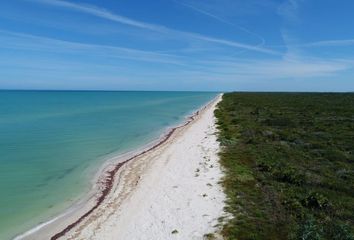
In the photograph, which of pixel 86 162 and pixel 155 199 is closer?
pixel 155 199

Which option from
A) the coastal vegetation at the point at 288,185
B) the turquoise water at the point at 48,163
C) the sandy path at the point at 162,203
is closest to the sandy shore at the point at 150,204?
the sandy path at the point at 162,203

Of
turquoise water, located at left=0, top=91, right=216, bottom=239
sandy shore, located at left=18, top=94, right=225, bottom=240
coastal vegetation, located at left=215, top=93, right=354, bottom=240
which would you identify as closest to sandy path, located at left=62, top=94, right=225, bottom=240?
sandy shore, located at left=18, top=94, right=225, bottom=240

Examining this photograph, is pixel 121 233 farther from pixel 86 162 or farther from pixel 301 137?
pixel 301 137

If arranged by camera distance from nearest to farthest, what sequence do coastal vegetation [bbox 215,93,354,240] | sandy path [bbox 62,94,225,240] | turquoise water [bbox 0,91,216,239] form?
coastal vegetation [bbox 215,93,354,240] → sandy path [bbox 62,94,225,240] → turquoise water [bbox 0,91,216,239]

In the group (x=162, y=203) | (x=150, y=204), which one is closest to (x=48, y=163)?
(x=150, y=204)

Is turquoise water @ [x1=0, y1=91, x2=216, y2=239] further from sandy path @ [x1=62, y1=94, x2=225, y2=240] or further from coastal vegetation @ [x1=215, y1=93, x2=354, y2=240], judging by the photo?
coastal vegetation @ [x1=215, y1=93, x2=354, y2=240]

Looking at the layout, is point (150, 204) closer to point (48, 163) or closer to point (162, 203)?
point (162, 203)

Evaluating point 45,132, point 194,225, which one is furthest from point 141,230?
point 45,132

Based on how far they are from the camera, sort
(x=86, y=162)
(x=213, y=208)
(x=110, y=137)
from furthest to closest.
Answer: (x=110, y=137) < (x=86, y=162) < (x=213, y=208)
